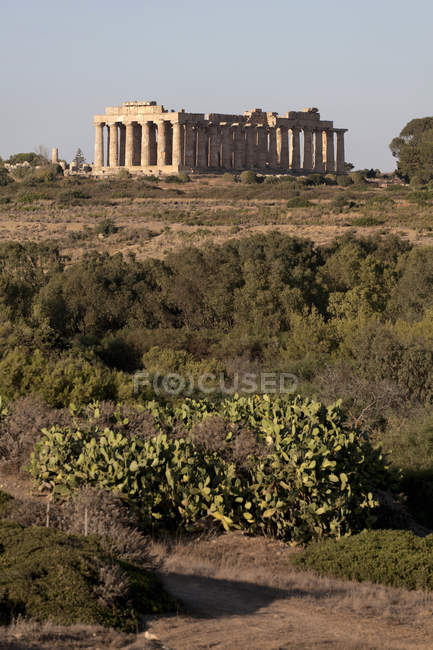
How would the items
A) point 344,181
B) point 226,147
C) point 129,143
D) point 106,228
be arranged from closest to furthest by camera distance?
1. point 106,228
2. point 344,181
3. point 226,147
4. point 129,143

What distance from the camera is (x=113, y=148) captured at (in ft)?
292

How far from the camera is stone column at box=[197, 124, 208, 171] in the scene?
85.2 meters

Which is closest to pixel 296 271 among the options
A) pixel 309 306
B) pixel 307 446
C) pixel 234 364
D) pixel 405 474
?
pixel 309 306

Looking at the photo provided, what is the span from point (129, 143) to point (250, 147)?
1167 cm

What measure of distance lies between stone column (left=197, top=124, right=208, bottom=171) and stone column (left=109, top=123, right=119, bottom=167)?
8780 millimetres

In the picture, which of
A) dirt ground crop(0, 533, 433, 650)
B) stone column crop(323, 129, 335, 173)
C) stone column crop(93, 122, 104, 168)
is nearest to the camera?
dirt ground crop(0, 533, 433, 650)

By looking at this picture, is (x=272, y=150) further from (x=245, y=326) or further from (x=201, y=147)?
(x=245, y=326)

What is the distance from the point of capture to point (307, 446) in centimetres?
1215

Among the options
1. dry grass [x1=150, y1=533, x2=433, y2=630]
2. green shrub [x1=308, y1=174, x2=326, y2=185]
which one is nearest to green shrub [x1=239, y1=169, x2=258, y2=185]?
green shrub [x1=308, y1=174, x2=326, y2=185]

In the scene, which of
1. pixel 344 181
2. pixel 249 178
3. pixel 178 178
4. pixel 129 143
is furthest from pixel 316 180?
pixel 129 143

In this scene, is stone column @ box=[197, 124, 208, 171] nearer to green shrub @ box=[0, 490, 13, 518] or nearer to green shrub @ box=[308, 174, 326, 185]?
green shrub @ box=[308, 174, 326, 185]

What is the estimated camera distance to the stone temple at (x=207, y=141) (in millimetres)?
84250

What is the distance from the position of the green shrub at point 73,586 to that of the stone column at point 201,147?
78.4 meters

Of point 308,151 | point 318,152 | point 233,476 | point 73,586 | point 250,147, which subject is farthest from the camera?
point 318,152
